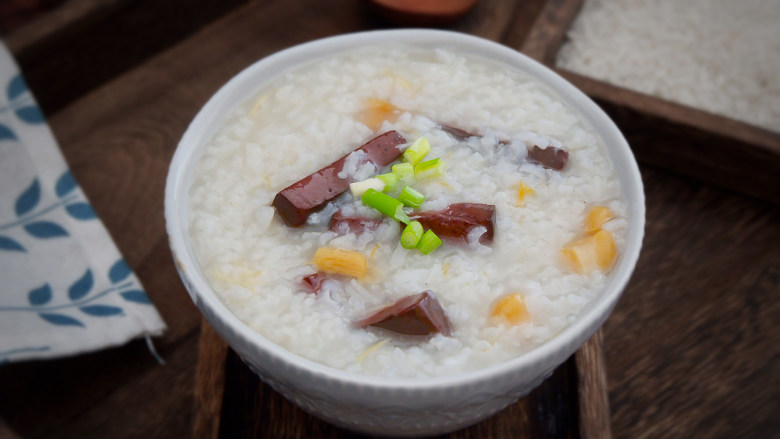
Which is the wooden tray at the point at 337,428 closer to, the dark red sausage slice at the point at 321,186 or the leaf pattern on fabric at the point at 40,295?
the dark red sausage slice at the point at 321,186

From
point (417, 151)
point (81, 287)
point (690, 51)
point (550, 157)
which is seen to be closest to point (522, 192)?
point (550, 157)

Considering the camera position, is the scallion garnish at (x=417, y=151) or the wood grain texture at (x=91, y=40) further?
the wood grain texture at (x=91, y=40)

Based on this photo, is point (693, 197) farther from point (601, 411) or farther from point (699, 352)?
point (601, 411)

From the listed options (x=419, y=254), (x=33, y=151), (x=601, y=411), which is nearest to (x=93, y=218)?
(x=33, y=151)

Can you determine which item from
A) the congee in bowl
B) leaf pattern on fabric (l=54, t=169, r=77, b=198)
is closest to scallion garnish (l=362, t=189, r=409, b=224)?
the congee in bowl

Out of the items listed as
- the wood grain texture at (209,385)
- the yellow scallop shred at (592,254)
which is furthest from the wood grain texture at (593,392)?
the wood grain texture at (209,385)

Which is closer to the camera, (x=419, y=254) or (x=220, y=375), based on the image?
(x=419, y=254)
